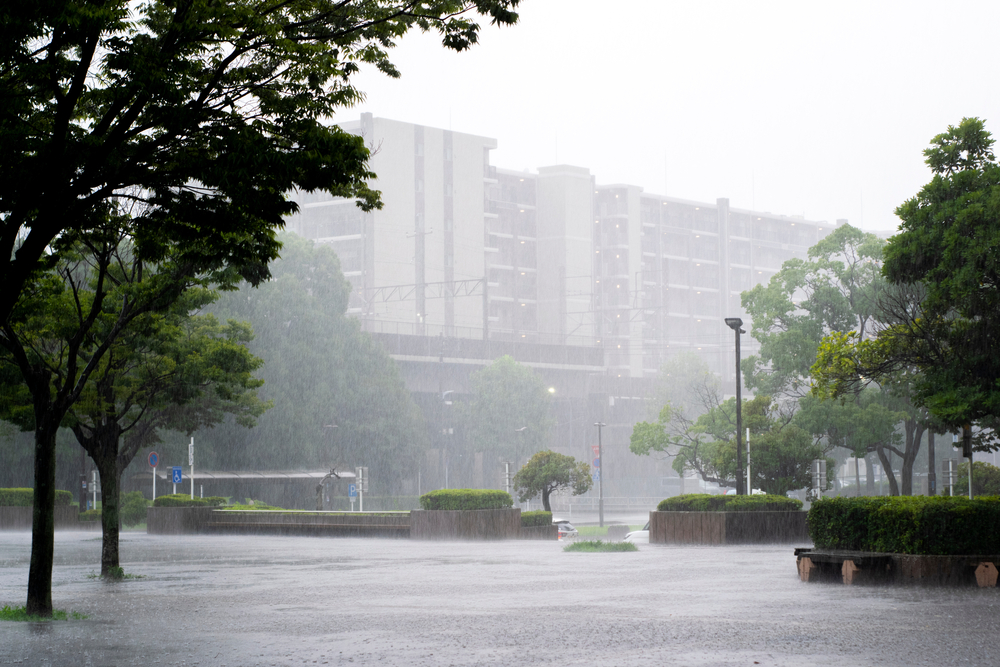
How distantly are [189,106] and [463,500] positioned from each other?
24231 mm

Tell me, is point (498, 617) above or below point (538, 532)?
above

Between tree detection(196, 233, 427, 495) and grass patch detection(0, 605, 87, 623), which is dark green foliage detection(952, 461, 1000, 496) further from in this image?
grass patch detection(0, 605, 87, 623)

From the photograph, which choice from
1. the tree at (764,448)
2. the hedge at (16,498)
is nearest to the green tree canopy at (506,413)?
the tree at (764,448)

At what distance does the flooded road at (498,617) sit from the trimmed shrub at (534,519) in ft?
44.8

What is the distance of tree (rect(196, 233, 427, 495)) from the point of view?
63688 millimetres

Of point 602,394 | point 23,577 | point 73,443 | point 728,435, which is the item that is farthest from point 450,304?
point 23,577

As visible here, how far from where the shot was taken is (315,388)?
69062 mm

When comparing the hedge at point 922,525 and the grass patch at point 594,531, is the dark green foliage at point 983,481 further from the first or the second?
the hedge at point 922,525

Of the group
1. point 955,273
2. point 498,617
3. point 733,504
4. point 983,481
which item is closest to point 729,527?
point 733,504

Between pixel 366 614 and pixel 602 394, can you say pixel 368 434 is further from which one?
pixel 366 614

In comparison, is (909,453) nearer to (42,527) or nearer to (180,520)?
(180,520)

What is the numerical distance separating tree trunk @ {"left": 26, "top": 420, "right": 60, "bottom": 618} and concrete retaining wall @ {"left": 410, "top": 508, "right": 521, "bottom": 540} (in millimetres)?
20208

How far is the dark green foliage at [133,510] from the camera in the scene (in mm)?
50719

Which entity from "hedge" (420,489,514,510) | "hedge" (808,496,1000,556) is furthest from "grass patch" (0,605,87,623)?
"hedge" (420,489,514,510)
